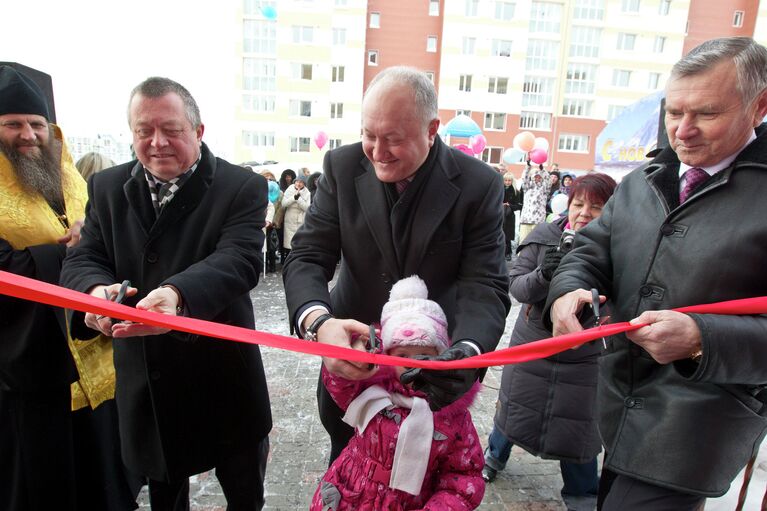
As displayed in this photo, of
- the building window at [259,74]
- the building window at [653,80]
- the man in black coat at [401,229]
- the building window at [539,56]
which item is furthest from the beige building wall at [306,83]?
the man in black coat at [401,229]

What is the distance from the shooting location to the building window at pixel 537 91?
4166 centimetres

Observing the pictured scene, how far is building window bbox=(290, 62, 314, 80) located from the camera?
38.5 meters

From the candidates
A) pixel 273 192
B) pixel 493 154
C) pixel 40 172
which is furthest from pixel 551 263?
pixel 493 154

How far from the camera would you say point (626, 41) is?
132ft

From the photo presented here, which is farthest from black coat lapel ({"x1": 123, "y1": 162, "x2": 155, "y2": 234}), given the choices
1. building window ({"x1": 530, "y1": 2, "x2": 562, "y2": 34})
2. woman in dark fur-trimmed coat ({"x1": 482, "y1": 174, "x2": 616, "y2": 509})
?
building window ({"x1": 530, "y1": 2, "x2": 562, "y2": 34})

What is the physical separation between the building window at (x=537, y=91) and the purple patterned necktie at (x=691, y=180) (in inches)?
1738

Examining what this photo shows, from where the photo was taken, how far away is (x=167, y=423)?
2006 mm

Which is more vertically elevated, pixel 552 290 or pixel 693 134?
pixel 693 134

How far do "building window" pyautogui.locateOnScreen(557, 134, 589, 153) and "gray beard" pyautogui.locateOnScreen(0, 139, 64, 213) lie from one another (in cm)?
4389

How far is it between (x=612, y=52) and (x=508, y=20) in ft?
33.3

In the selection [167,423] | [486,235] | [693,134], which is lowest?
[167,423]

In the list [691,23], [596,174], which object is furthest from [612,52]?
[596,174]

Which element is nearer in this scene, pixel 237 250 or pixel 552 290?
pixel 552 290

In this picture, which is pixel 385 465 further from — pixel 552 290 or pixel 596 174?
pixel 596 174
